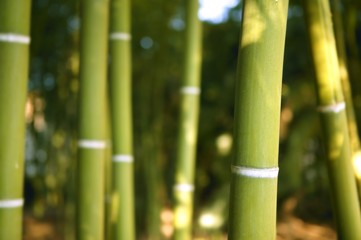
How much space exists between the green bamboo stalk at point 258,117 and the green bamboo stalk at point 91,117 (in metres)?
0.40

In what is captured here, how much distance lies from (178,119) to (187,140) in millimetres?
159

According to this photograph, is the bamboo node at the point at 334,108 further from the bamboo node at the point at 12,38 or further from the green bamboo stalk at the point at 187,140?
the bamboo node at the point at 12,38

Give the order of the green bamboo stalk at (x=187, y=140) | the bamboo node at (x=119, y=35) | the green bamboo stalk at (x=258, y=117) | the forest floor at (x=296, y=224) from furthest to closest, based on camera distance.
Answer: the forest floor at (x=296, y=224) → the green bamboo stalk at (x=187, y=140) → the bamboo node at (x=119, y=35) → the green bamboo stalk at (x=258, y=117)

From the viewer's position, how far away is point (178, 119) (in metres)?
1.46

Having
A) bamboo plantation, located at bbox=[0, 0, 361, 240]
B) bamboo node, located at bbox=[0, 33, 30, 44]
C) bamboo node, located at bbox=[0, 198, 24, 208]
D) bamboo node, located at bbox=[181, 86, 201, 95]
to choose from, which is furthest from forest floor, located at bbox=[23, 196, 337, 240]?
bamboo node, located at bbox=[0, 33, 30, 44]

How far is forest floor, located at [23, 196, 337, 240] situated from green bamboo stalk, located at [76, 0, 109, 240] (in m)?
1.73

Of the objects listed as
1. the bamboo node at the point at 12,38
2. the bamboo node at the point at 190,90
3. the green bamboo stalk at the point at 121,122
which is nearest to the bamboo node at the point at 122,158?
the green bamboo stalk at the point at 121,122

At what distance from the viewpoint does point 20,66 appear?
0.87 metres

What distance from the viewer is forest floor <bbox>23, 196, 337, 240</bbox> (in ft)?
9.04

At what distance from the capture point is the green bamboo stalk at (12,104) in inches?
33.3

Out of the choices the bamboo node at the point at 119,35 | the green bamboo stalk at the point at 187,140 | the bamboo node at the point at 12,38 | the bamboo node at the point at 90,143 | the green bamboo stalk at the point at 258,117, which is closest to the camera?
the green bamboo stalk at the point at 258,117

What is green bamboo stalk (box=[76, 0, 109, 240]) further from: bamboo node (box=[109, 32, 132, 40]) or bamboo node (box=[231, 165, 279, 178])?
bamboo node (box=[231, 165, 279, 178])

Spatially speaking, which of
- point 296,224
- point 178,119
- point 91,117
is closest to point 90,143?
point 91,117

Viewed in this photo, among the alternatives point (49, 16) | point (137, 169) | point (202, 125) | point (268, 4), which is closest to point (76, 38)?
point (49, 16)
